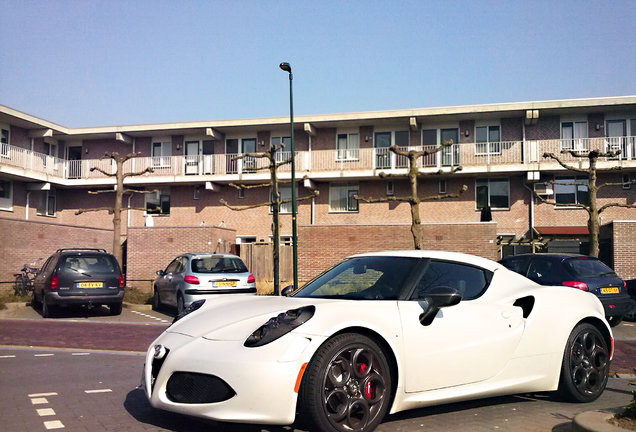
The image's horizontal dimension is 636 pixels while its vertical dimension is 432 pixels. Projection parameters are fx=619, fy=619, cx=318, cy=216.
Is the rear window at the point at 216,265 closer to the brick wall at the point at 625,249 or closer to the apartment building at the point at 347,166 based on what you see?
the apartment building at the point at 347,166

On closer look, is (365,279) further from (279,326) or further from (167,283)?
(167,283)

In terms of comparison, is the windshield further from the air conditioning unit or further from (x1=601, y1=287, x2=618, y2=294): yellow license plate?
the air conditioning unit

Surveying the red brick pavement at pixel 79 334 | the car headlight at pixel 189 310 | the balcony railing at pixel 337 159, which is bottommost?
the red brick pavement at pixel 79 334

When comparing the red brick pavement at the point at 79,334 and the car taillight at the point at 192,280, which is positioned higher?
the car taillight at the point at 192,280

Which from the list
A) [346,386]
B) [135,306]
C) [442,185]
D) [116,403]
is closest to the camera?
[346,386]

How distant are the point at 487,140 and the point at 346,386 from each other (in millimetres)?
28329

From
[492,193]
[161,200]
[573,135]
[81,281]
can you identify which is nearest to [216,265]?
[81,281]

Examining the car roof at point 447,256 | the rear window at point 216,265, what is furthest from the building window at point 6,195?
the car roof at point 447,256

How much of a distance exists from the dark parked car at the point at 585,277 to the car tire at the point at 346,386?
8829mm

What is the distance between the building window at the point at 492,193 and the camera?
30.7 metres

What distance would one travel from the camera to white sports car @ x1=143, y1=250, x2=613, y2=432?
168 inches

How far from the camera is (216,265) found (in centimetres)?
1573

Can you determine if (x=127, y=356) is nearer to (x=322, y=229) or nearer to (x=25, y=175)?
(x=322, y=229)

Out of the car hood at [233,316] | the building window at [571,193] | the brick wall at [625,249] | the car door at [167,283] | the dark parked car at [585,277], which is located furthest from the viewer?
the building window at [571,193]
